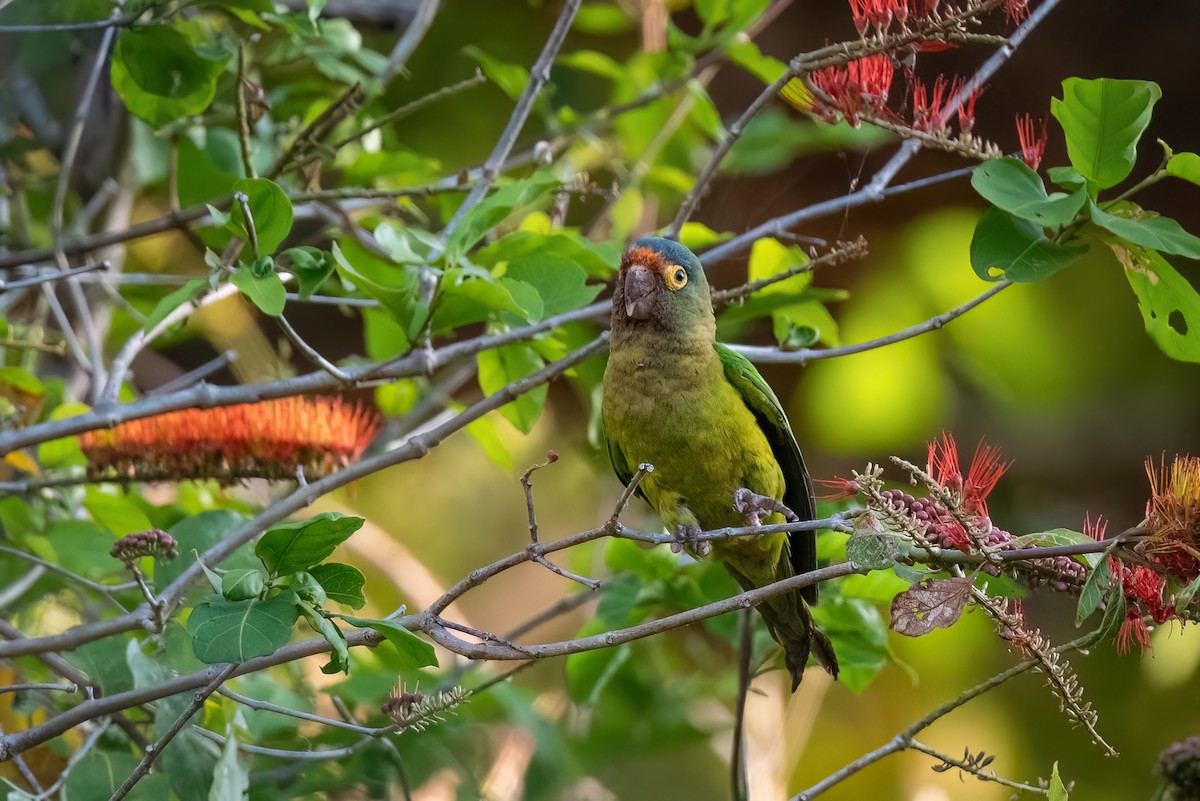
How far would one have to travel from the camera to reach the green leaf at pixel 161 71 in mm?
2254

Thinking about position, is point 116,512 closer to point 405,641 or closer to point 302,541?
point 302,541

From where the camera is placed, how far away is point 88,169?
10.3ft

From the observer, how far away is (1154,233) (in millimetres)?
1681

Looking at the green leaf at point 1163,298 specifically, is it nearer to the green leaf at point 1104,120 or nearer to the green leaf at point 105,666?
the green leaf at point 1104,120

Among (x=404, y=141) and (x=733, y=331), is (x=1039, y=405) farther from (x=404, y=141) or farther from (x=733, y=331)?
(x=404, y=141)

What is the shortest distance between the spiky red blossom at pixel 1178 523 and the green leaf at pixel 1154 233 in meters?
0.37

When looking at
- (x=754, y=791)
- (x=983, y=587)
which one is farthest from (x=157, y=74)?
(x=754, y=791)

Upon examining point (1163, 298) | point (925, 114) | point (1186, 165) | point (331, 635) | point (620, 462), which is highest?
point (925, 114)

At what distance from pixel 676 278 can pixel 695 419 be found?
0.31 metres

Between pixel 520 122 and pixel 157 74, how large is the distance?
0.77m

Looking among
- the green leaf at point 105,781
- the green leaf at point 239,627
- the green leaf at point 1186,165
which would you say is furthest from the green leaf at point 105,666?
the green leaf at point 1186,165

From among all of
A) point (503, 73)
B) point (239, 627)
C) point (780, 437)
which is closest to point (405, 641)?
point (239, 627)

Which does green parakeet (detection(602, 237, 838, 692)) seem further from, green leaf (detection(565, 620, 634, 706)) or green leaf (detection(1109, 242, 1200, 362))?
green leaf (detection(1109, 242, 1200, 362))

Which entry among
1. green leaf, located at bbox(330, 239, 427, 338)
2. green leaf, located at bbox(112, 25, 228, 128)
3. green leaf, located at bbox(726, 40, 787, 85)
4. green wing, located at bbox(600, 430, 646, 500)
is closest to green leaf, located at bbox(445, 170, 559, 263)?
green leaf, located at bbox(330, 239, 427, 338)
